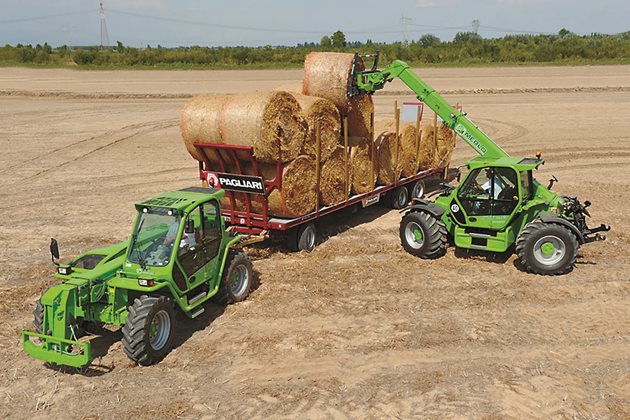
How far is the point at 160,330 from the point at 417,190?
9.25 m

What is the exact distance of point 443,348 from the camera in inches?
306

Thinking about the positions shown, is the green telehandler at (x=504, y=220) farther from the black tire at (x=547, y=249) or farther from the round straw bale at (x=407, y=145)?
the round straw bale at (x=407, y=145)

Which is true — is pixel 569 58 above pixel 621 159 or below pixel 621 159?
above

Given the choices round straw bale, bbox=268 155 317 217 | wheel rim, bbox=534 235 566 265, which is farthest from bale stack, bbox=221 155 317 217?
wheel rim, bbox=534 235 566 265

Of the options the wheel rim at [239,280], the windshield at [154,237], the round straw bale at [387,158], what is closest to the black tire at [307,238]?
the wheel rim at [239,280]

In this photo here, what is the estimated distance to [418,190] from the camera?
1538 centimetres

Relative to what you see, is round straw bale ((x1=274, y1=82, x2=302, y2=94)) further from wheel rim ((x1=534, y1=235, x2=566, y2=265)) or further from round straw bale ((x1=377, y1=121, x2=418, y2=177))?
wheel rim ((x1=534, y1=235, x2=566, y2=265))

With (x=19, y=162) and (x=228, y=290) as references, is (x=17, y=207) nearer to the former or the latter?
(x=19, y=162)

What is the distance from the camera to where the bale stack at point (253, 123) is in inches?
401

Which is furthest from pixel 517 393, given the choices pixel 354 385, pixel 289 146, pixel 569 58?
pixel 569 58

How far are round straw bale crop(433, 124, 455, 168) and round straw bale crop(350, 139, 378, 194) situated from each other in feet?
11.2

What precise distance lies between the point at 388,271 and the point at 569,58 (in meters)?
48.2

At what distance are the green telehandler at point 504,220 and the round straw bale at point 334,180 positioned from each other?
151 cm

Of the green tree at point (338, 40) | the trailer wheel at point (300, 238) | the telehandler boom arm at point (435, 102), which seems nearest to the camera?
the trailer wheel at point (300, 238)
